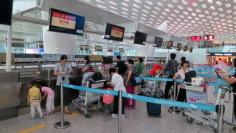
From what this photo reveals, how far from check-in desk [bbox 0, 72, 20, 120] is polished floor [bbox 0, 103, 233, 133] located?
207 mm

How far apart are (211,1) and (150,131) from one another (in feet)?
90.9

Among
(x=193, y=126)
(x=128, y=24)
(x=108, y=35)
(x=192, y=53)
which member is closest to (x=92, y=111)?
(x=193, y=126)

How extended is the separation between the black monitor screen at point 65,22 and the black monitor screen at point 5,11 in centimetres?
134

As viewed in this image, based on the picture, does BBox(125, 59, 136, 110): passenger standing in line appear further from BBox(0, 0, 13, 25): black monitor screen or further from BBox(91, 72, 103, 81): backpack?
BBox(0, 0, 13, 25): black monitor screen

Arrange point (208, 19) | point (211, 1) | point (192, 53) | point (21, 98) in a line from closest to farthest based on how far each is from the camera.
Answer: point (21, 98), point (192, 53), point (211, 1), point (208, 19)

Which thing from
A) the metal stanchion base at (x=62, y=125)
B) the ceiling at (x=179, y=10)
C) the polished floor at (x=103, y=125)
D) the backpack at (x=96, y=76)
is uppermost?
the ceiling at (x=179, y=10)

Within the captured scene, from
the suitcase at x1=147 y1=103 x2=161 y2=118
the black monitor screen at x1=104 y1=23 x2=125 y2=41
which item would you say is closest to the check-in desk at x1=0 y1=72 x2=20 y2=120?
the suitcase at x1=147 y1=103 x2=161 y2=118

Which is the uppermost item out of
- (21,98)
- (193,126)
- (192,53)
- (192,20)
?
(192,20)

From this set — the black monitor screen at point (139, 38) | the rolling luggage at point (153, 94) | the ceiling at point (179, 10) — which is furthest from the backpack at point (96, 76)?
the ceiling at point (179, 10)

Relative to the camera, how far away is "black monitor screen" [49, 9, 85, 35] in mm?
5956

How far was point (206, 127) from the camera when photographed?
195 inches

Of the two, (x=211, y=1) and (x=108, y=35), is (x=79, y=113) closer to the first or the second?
(x=108, y=35)

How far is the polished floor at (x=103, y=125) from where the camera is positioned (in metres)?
4.54

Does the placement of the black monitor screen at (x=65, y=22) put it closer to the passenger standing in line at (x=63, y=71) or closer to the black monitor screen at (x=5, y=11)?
the passenger standing in line at (x=63, y=71)
